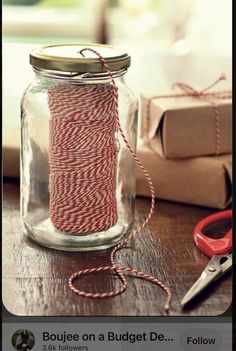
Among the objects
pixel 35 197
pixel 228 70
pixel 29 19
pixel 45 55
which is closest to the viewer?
pixel 45 55

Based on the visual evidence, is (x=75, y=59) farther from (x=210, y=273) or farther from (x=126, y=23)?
(x=126, y=23)

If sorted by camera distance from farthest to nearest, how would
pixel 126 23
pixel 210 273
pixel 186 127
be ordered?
pixel 126 23
pixel 186 127
pixel 210 273

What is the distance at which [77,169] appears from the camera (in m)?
0.75

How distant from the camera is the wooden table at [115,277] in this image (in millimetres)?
657

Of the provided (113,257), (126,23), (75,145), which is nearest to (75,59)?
(75,145)

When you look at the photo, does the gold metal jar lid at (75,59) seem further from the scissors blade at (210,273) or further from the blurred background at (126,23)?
the blurred background at (126,23)

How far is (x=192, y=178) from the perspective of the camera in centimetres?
89

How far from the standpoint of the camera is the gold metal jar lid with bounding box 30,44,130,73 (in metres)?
0.72

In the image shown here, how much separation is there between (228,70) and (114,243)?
44cm

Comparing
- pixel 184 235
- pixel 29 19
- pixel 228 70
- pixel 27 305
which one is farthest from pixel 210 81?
pixel 29 19

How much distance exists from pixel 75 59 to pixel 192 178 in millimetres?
247

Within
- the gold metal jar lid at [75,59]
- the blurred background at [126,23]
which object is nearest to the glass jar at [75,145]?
the gold metal jar lid at [75,59]

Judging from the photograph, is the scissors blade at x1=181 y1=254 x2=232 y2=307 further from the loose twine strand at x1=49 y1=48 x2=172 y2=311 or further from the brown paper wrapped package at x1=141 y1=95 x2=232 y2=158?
the brown paper wrapped package at x1=141 y1=95 x2=232 y2=158

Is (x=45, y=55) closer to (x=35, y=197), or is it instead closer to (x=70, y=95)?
(x=70, y=95)
